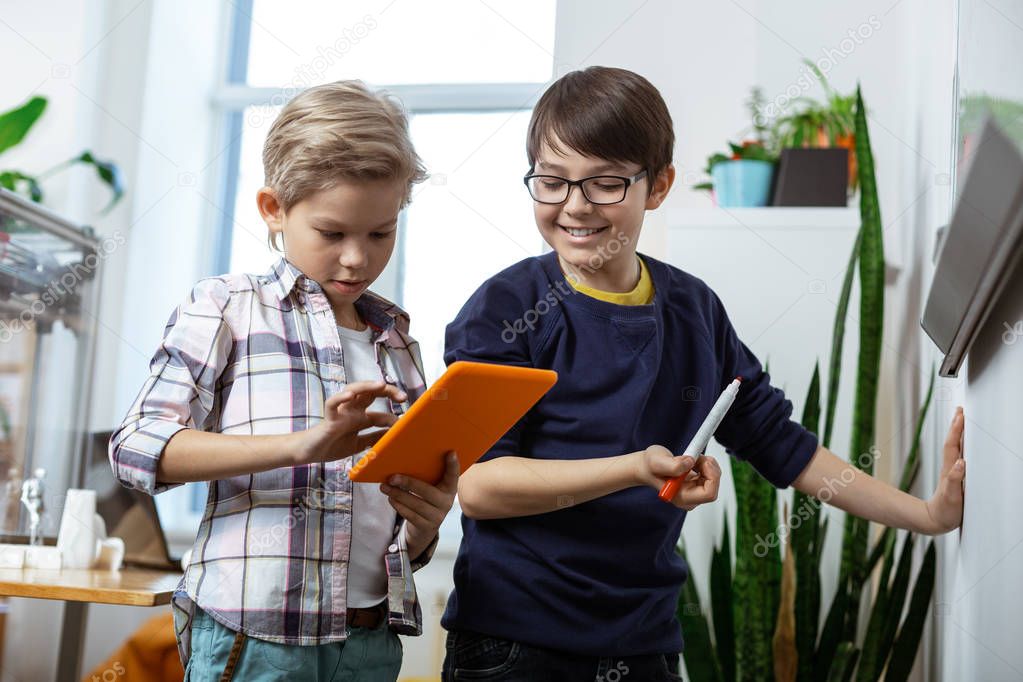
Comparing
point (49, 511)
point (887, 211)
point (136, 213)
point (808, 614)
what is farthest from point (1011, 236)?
point (136, 213)

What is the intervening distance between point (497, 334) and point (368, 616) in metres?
0.32

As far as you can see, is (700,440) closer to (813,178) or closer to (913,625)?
(913,625)

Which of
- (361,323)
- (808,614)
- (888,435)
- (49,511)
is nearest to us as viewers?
(361,323)

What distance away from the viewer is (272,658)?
0.88 meters

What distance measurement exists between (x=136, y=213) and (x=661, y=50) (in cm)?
169

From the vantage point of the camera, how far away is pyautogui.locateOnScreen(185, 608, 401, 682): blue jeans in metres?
0.87

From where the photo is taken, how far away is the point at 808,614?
177cm

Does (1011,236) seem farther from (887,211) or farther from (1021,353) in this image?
(887,211)

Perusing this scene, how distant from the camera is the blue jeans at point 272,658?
87cm

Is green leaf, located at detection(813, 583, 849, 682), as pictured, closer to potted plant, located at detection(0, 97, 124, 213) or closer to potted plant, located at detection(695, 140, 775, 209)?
potted plant, located at detection(695, 140, 775, 209)

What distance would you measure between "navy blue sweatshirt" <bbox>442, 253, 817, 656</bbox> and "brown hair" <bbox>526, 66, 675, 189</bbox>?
0.15 meters

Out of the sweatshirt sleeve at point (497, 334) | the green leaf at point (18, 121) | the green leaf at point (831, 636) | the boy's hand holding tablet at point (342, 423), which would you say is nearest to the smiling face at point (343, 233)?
the sweatshirt sleeve at point (497, 334)
